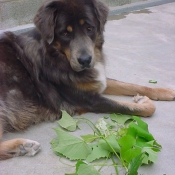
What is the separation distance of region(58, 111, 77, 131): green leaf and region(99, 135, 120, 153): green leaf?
0.52 metres

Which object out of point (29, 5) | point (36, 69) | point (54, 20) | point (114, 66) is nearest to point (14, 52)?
point (36, 69)

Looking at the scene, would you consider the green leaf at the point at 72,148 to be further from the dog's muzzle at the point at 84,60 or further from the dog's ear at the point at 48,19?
the dog's ear at the point at 48,19

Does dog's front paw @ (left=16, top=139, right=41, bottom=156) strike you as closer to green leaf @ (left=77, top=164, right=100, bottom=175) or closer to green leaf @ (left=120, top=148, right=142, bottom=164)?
green leaf @ (left=77, top=164, right=100, bottom=175)

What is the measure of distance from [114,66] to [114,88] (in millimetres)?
910

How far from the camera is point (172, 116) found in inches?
150

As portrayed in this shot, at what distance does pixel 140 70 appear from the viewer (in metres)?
4.97

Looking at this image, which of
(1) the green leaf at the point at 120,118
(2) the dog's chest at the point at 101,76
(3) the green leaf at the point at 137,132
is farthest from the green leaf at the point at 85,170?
(2) the dog's chest at the point at 101,76

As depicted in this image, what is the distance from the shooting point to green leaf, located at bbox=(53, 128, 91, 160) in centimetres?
299

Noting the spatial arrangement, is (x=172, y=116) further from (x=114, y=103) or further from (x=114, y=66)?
(x=114, y=66)

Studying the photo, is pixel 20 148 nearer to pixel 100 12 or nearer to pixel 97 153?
pixel 97 153

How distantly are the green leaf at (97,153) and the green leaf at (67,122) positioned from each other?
0.49 metres

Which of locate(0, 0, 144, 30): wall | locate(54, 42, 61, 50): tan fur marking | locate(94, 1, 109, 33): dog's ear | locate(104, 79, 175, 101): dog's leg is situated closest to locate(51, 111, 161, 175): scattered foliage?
locate(104, 79, 175, 101): dog's leg

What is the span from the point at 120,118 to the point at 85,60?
0.74 m

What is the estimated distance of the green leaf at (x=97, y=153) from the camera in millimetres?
2984
